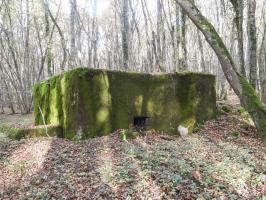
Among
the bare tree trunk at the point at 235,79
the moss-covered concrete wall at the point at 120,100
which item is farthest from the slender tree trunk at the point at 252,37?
the bare tree trunk at the point at 235,79

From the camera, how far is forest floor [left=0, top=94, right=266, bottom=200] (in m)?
5.23

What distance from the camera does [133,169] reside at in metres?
5.98

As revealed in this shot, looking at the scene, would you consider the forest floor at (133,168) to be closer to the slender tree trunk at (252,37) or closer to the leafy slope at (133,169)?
the leafy slope at (133,169)

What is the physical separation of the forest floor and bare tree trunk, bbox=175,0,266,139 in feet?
2.27

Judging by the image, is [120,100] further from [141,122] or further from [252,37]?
[252,37]

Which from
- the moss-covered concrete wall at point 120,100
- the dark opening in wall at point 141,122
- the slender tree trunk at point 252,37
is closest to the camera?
the moss-covered concrete wall at point 120,100

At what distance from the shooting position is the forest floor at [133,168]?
523 cm

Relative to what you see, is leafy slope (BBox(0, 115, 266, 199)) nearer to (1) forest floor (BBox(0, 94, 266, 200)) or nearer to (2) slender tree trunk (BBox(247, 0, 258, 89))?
(1) forest floor (BBox(0, 94, 266, 200))

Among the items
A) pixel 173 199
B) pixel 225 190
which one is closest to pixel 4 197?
pixel 173 199

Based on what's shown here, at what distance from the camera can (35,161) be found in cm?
667

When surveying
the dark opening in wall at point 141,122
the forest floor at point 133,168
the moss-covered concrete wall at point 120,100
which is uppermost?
the moss-covered concrete wall at point 120,100

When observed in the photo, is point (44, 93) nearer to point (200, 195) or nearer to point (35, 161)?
point (35, 161)

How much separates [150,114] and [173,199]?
185 inches

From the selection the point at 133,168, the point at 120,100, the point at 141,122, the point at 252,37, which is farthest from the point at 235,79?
the point at 133,168
